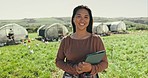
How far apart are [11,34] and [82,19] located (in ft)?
81.4

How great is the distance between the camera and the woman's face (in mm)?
3012

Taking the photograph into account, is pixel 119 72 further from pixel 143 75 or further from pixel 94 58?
pixel 94 58

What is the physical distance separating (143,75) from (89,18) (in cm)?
607

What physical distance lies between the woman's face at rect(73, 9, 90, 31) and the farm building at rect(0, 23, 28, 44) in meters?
24.2

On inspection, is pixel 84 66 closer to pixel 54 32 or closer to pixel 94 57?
pixel 94 57

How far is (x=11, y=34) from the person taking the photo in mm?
26922

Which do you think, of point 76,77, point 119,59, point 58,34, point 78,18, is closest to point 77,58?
point 76,77

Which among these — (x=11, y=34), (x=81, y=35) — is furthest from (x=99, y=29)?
(x=81, y=35)

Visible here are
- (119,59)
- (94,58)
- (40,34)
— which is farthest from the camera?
(40,34)

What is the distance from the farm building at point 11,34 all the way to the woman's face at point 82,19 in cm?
2424

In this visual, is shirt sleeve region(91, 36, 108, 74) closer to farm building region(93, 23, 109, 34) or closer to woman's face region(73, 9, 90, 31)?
woman's face region(73, 9, 90, 31)

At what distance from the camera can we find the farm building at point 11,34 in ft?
86.8

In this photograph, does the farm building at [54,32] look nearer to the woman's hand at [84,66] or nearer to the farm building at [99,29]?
the farm building at [99,29]

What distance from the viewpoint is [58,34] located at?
30953mm
